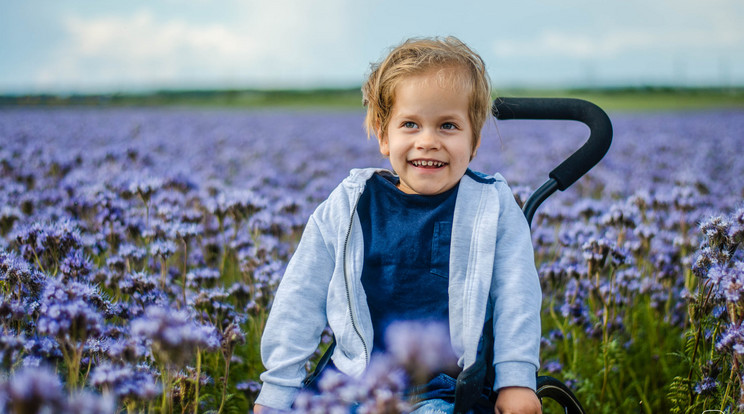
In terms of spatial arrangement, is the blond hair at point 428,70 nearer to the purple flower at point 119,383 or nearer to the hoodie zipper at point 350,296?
the hoodie zipper at point 350,296

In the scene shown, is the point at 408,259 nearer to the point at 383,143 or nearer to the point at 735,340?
the point at 383,143

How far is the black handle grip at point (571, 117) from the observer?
99.4 inches

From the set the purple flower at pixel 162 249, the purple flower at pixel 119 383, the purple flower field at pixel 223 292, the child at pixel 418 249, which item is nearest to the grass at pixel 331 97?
the purple flower field at pixel 223 292

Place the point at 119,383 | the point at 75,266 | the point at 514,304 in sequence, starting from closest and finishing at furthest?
1. the point at 119,383
2. the point at 514,304
3. the point at 75,266

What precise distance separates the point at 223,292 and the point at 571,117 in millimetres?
2048

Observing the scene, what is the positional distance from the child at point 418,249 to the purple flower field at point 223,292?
27 cm

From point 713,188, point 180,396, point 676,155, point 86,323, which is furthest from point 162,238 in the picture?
point 676,155

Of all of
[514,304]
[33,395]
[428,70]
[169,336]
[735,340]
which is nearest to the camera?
[33,395]

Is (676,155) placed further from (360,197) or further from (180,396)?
(180,396)

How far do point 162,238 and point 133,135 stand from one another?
36.0 feet

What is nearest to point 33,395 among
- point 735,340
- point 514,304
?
point 514,304

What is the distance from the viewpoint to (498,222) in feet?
7.68

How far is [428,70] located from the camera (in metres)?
2.31

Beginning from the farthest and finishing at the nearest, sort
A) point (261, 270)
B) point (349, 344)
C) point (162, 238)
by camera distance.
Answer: point (162, 238) < point (261, 270) < point (349, 344)
